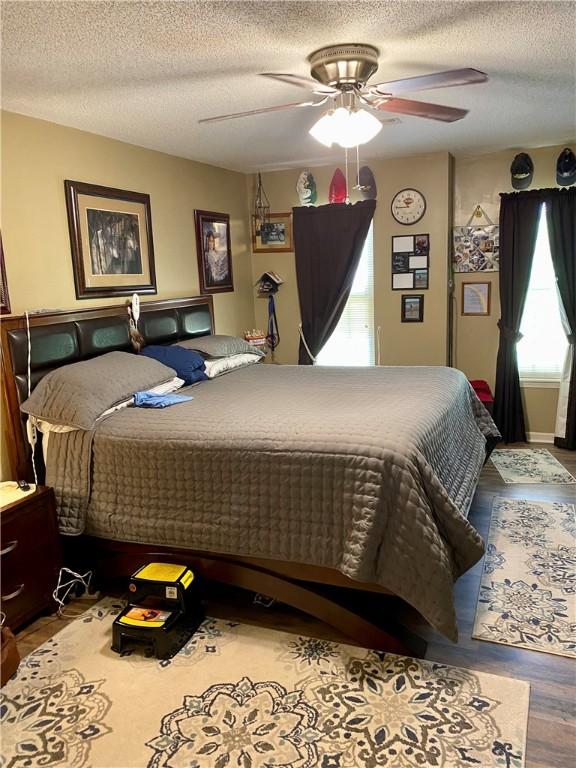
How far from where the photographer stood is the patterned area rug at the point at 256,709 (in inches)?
73.9

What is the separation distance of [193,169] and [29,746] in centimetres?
403

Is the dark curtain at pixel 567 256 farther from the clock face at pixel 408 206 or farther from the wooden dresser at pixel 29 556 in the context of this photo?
the wooden dresser at pixel 29 556

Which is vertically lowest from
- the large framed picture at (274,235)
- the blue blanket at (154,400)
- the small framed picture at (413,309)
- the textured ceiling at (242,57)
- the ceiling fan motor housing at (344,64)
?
the blue blanket at (154,400)

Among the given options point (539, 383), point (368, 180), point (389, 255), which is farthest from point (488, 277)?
point (368, 180)

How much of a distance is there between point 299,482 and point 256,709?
0.85 m

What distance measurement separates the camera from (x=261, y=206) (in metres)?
5.43

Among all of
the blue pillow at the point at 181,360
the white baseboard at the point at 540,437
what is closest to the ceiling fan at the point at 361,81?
the blue pillow at the point at 181,360

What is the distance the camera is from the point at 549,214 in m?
4.62

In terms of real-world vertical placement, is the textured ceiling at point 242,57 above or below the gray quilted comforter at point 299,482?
above

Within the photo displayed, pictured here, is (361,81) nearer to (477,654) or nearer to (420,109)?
(420,109)

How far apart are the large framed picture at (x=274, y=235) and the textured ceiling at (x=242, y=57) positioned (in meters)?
1.54

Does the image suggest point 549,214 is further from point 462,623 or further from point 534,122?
point 462,623

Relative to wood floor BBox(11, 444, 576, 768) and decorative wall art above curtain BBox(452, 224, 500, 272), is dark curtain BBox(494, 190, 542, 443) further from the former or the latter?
wood floor BBox(11, 444, 576, 768)

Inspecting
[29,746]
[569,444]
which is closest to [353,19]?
[29,746]
